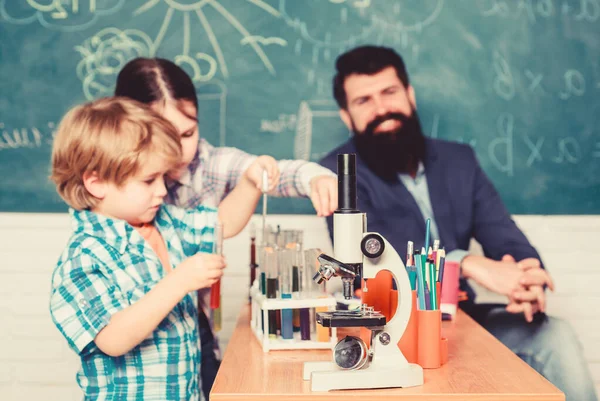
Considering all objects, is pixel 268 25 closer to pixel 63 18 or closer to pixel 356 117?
pixel 356 117

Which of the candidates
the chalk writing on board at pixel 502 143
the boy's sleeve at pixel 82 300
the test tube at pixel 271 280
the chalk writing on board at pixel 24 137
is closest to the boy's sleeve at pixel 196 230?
the boy's sleeve at pixel 82 300

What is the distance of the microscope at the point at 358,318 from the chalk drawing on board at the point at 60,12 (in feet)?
6.85

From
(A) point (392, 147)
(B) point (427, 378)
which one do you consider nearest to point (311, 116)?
(A) point (392, 147)

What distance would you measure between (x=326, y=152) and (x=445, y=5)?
0.80m

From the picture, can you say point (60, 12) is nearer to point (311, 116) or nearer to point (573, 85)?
point (311, 116)

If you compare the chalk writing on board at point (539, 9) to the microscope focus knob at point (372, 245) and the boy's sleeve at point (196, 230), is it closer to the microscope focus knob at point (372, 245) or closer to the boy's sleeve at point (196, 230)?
the boy's sleeve at point (196, 230)

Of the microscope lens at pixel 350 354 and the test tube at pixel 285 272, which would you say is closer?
the microscope lens at pixel 350 354

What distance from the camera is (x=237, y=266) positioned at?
3189 millimetres

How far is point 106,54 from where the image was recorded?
3.12 m

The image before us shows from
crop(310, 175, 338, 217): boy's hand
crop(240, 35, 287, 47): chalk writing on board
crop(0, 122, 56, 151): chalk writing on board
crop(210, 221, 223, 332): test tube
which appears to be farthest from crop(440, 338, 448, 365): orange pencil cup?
crop(0, 122, 56, 151): chalk writing on board

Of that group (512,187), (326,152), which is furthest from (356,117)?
(512,187)

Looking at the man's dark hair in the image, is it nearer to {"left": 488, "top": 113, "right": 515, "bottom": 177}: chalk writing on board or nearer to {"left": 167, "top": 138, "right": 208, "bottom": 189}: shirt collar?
{"left": 488, "top": 113, "right": 515, "bottom": 177}: chalk writing on board

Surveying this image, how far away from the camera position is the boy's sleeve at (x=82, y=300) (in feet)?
5.51

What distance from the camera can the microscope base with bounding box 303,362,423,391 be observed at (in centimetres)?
131
